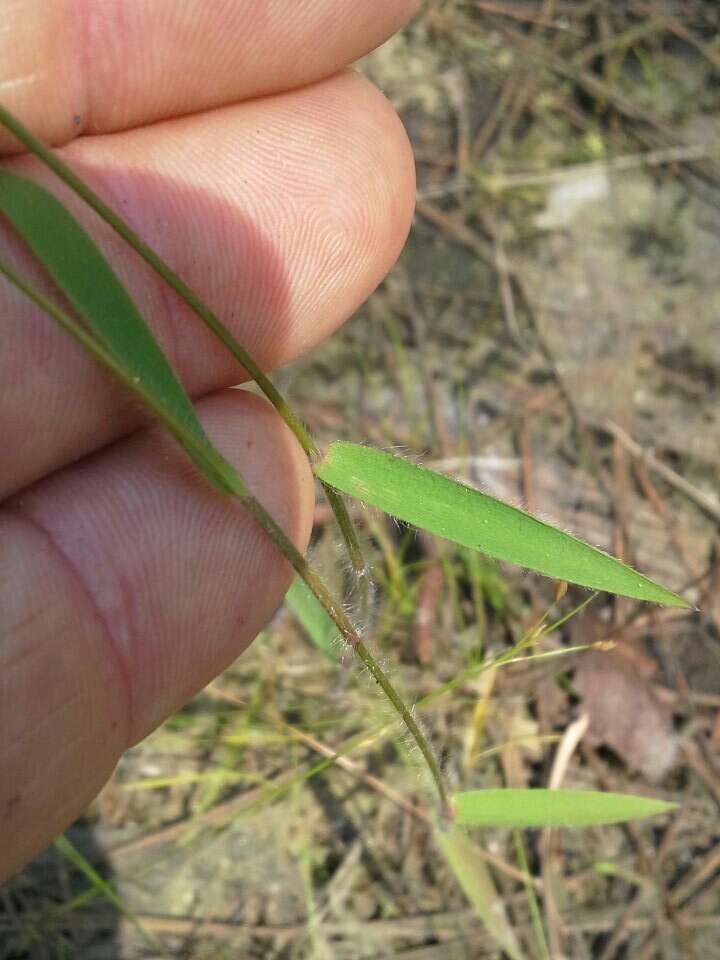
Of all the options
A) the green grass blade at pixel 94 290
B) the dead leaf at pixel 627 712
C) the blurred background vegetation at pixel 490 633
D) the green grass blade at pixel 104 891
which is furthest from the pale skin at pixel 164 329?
the dead leaf at pixel 627 712

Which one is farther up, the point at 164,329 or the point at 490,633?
the point at 164,329

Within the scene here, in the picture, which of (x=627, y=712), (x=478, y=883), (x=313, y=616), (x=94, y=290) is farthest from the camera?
(x=627, y=712)

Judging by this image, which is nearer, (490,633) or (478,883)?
(478,883)

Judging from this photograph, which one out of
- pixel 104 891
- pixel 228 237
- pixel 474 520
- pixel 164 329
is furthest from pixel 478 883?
pixel 228 237

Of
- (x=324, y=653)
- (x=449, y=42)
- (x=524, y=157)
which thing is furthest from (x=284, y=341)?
(x=449, y=42)

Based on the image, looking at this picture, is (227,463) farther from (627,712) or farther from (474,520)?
(627,712)

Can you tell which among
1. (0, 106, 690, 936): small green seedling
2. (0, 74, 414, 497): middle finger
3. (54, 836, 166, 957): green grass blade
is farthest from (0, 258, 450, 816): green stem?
(54, 836, 166, 957): green grass blade

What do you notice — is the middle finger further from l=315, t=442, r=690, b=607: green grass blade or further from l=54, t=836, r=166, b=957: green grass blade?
l=54, t=836, r=166, b=957: green grass blade
